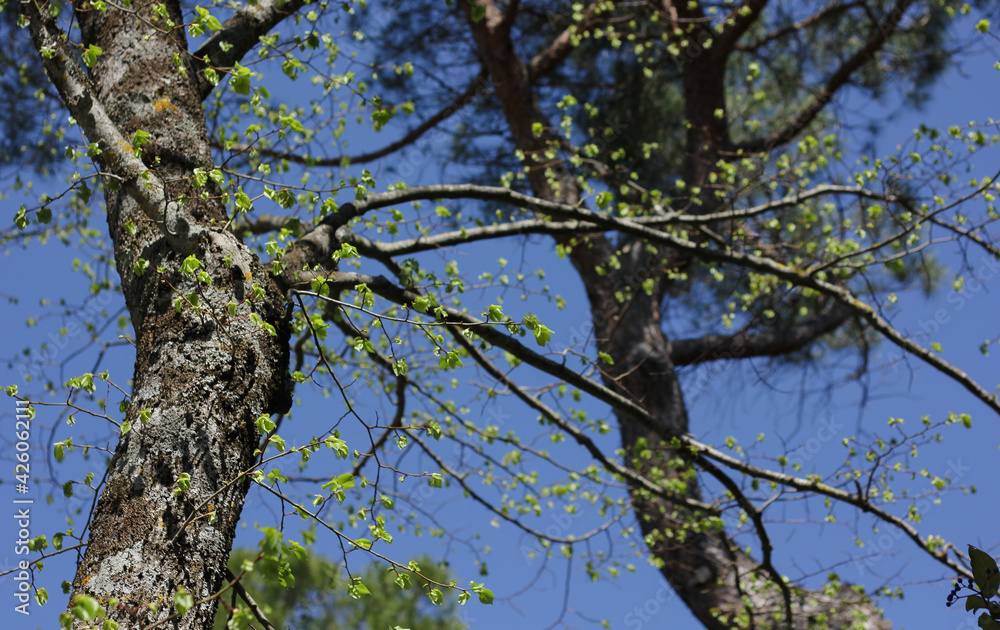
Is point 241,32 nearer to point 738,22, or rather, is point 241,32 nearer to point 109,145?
point 109,145

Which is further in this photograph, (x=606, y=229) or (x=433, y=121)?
(x=433, y=121)

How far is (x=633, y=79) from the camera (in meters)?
7.66

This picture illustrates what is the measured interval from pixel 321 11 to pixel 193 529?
242 cm

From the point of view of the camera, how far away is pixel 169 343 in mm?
2193

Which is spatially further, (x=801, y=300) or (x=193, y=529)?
(x=801, y=300)

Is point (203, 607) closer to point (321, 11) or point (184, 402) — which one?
point (184, 402)

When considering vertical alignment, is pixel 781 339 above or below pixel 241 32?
above

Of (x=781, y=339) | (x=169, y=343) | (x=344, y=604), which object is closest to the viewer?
(x=169, y=343)

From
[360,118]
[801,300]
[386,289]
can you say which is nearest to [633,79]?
[801,300]

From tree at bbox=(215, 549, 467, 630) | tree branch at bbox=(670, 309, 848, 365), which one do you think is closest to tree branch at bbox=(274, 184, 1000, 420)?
tree branch at bbox=(670, 309, 848, 365)

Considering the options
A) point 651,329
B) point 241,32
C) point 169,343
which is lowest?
point 169,343

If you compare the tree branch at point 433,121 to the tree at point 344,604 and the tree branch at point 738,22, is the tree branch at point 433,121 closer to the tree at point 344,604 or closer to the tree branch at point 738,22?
the tree branch at point 738,22

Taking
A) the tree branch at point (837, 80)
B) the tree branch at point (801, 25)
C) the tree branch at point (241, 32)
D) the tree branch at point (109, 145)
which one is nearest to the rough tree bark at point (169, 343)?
the tree branch at point (109, 145)

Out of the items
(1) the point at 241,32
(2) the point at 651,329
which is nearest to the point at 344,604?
(2) the point at 651,329
